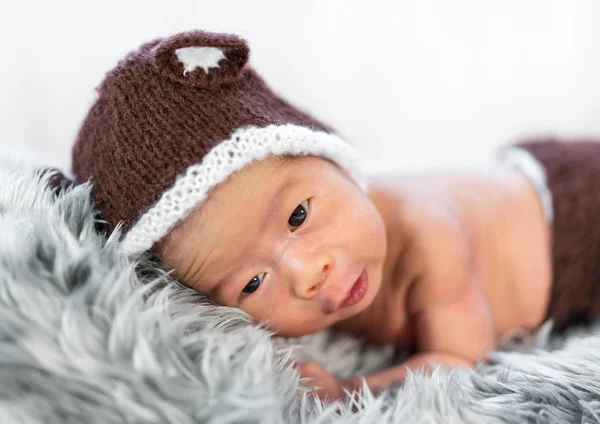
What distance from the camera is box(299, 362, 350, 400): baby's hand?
35.4 inches

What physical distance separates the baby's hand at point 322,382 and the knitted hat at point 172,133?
1.01 feet

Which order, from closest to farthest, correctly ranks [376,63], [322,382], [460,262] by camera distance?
[322,382]
[460,262]
[376,63]

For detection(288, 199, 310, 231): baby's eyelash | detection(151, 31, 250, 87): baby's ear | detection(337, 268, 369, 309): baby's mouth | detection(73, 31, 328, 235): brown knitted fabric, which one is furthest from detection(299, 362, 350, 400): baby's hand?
detection(151, 31, 250, 87): baby's ear

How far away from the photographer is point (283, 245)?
887mm

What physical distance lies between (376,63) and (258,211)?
38.9 inches

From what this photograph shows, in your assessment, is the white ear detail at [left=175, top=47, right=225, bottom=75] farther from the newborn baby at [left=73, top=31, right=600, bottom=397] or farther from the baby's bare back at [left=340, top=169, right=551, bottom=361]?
the baby's bare back at [left=340, top=169, right=551, bottom=361]

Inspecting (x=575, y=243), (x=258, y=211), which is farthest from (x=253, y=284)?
(x=575, y=243)

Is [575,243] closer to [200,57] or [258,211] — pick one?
[258,211]

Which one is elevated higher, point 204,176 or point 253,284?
point 204,176

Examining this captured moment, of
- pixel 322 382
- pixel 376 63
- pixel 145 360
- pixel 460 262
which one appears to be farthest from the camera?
pixel 376 63

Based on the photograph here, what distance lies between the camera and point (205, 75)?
868 millimetres

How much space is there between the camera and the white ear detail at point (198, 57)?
86cm

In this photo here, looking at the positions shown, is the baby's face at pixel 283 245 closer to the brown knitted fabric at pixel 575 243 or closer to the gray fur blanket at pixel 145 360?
the gray fur blanket at pixel 145 360

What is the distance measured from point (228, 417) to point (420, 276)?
1.83 feet
